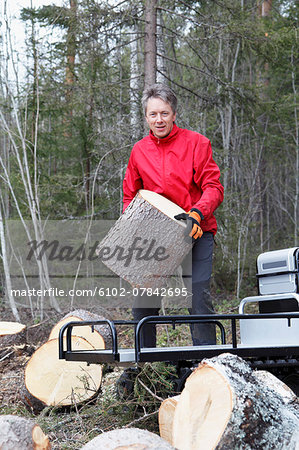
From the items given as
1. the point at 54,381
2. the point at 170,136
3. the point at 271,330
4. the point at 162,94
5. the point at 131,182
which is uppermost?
the point at 162,94

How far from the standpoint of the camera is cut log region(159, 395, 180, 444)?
2.42 meters

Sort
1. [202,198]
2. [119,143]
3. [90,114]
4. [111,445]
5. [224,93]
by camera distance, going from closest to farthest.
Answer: [111,445] → [202,198] → [119,143] → [224,93] → [90,114]

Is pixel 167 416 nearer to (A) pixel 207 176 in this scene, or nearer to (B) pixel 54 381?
(B) pixel 54 381

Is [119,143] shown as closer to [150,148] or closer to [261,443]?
[150,148]

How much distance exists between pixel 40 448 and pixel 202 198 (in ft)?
5.72

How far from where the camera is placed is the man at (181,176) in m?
3.32

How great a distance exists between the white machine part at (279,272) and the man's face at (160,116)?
3.75 ft

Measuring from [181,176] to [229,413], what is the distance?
174cm

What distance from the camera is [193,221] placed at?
3.19 metres

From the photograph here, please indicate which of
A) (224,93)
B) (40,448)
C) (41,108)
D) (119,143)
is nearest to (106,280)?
(119,143)

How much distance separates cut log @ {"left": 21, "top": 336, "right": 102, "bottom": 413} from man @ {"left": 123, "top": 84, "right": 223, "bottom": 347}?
0.55 m

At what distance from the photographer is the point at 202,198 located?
330 centimetres

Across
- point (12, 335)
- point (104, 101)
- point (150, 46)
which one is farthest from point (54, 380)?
point (104, 101)

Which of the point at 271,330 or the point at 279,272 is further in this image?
the point at 279,272
